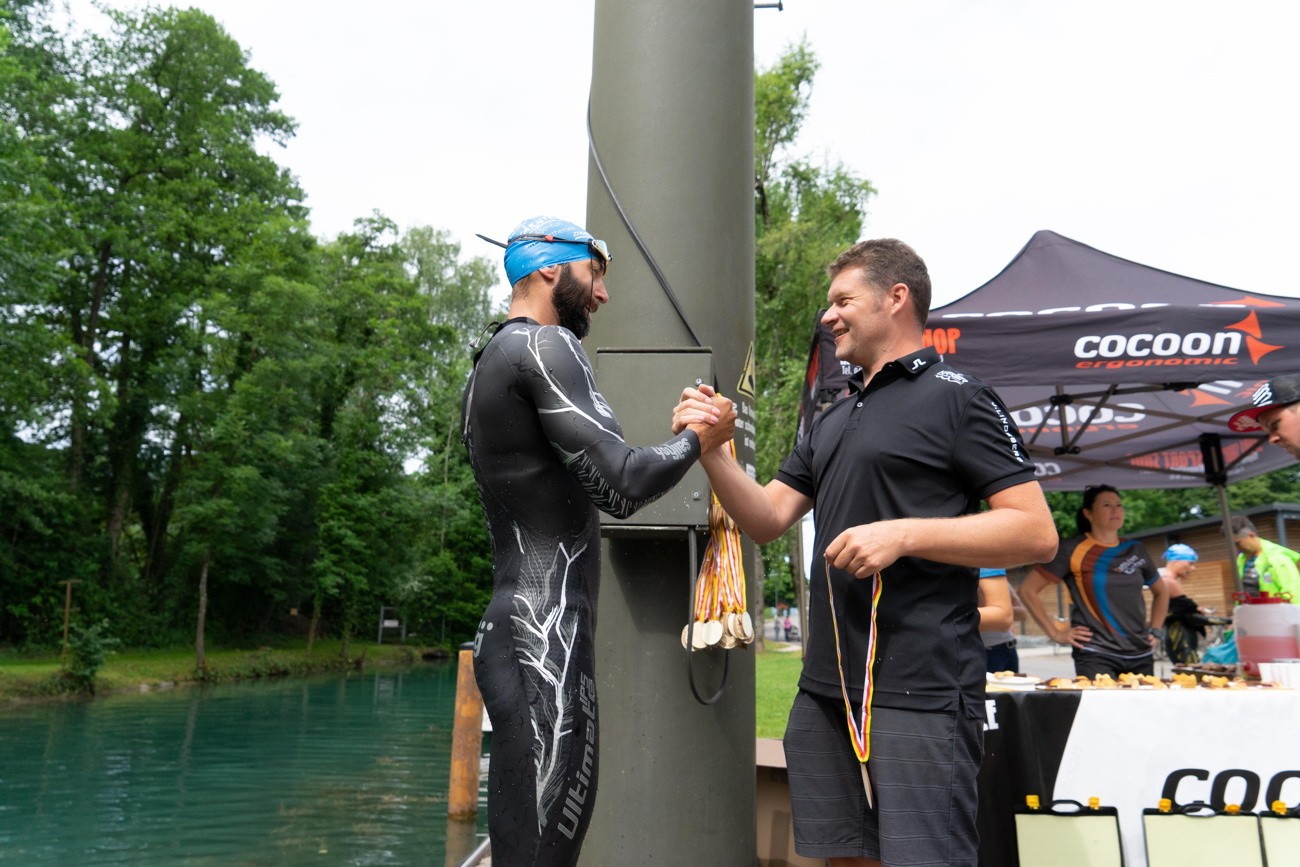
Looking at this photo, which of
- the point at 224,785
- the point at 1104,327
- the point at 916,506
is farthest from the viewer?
the point at 224,785

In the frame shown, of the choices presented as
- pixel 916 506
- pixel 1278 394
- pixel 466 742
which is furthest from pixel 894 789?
pixel 466 742

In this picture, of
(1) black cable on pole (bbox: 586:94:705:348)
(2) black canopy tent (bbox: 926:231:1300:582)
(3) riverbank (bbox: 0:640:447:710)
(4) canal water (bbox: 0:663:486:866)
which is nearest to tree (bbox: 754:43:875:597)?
(4) canal water (bbox: 0:663:486:866)

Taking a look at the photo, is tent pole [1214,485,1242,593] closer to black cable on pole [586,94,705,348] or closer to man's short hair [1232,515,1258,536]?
man's short hair [1232,515,1258,536]

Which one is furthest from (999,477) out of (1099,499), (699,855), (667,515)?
(1099,499)

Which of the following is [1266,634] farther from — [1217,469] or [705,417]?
[705,417]

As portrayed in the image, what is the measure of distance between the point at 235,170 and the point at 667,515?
3795cm

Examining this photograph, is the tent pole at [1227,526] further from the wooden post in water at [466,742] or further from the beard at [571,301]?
the beard at [571,301]

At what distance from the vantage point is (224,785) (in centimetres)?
1304

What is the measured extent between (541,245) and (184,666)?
98.1 feet

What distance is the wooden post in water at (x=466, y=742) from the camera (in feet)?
30.8

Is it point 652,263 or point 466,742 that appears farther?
point 466,742

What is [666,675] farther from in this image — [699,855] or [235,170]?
[235,170]

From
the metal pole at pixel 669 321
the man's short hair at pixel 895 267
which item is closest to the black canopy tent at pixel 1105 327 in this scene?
the metal pole at pixel 669 321

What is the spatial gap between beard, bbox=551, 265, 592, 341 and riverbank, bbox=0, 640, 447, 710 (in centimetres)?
2278
